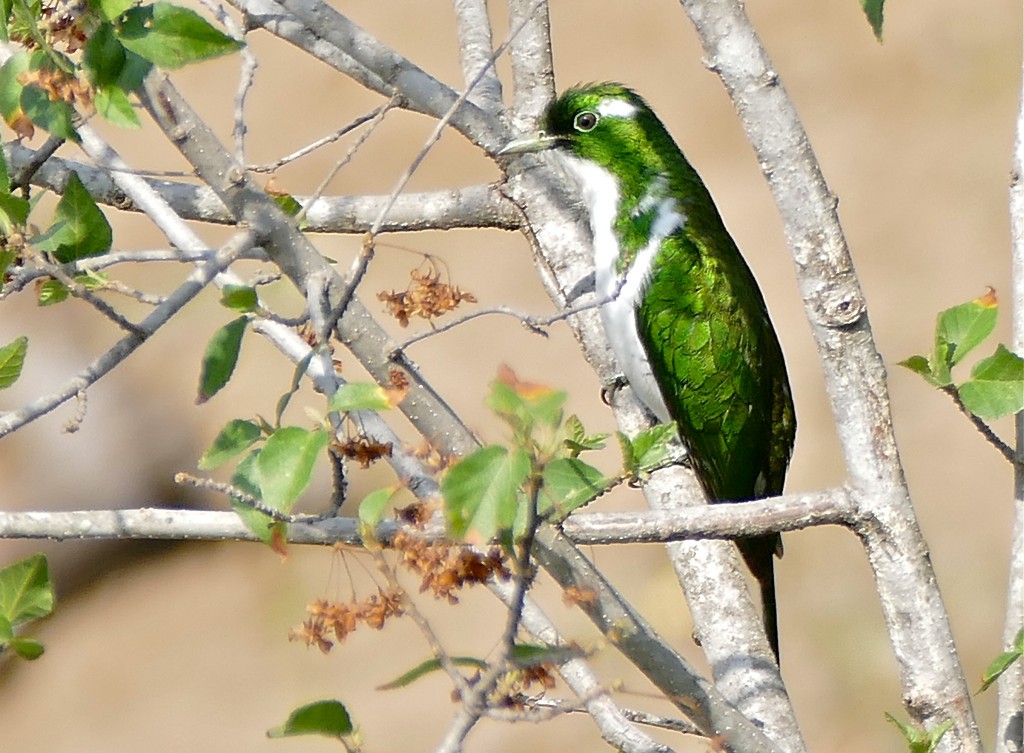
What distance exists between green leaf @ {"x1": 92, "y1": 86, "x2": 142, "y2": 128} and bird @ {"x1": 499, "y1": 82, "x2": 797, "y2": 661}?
2054 mm

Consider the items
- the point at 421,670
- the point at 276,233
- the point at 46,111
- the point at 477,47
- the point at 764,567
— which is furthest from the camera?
the point at 477,47

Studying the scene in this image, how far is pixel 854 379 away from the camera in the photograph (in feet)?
7.73

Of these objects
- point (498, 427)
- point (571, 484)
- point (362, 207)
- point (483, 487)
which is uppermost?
point (498, 427)

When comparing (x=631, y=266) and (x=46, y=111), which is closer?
(x=46, y=111)

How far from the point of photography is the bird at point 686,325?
396 cm

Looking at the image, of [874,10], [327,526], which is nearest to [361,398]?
[327,526]

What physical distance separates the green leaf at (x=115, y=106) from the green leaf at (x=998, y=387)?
4.69 feet

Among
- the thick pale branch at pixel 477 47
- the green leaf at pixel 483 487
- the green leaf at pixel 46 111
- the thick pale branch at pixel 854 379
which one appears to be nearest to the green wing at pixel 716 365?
the thick pale branch at pixel 477 47

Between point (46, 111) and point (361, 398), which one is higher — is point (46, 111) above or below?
above

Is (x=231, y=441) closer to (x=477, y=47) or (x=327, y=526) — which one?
(x=327, y=526)

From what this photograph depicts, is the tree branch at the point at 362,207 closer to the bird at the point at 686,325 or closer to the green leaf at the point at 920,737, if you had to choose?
the bird at the point at 686,325

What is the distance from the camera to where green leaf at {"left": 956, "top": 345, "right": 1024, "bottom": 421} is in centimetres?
227

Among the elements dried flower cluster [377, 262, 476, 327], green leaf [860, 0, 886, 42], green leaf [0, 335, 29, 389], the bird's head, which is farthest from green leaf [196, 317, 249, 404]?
the bird's head

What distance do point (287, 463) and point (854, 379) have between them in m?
1.10
